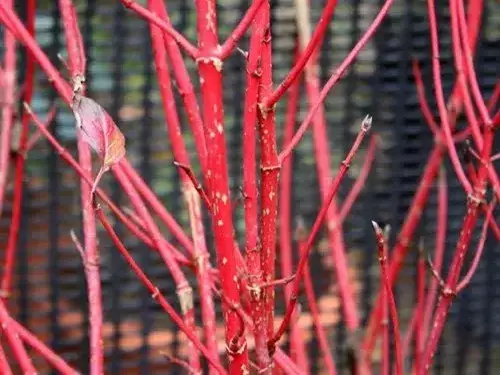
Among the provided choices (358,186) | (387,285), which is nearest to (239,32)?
(387,285)

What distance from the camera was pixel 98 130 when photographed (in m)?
0.57

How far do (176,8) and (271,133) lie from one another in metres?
1.16

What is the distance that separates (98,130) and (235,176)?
1.19 m

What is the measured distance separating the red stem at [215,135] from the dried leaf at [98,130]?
0.22ft

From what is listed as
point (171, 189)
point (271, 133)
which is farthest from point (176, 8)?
point (271, 133)

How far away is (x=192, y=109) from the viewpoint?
2.94ft

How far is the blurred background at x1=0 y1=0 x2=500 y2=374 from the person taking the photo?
171 centimetres

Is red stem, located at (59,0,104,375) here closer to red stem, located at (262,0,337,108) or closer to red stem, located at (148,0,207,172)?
red stem, located at (148,0,207,172)

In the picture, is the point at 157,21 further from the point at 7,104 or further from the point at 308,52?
the point at 7,104

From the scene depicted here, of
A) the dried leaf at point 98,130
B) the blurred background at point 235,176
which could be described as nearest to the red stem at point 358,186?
the blurred background at point 235,176

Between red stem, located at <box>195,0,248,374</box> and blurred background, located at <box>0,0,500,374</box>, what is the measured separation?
112 centimetres

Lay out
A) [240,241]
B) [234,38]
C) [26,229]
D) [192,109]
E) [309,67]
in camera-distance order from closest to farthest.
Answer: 1. [234,38]
2. [192,109]
3. [309,67]
4. [26,229]
5. [240,241]

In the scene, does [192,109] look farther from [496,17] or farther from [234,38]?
[496,17]

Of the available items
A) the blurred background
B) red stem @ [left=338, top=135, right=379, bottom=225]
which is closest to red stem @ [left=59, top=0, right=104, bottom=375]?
red stem @ [left=338, top=135, right=379, bottom=225]
